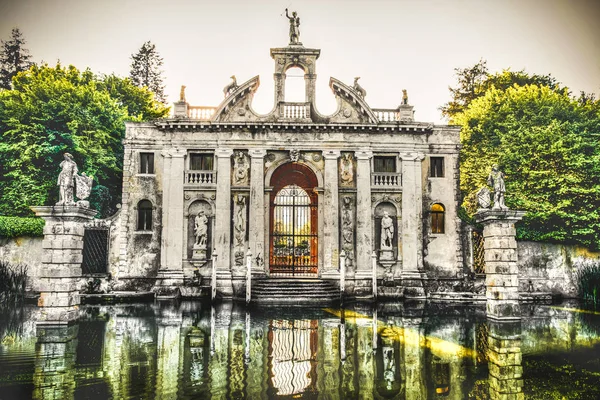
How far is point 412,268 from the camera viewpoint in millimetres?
21594

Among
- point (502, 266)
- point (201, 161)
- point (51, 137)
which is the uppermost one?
point (51, 137)

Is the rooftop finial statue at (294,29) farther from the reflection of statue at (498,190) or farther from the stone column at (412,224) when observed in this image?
the reflection of statue at (498,190)

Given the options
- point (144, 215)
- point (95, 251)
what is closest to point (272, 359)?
point (144, 215)

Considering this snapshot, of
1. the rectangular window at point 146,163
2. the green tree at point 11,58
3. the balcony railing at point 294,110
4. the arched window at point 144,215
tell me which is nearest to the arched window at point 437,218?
the balcony railing at point 294,110

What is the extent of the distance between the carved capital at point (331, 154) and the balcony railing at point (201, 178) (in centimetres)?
593

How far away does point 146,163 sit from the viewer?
22422 mm

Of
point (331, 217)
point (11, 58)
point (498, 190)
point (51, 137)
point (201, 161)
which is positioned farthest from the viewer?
point (11, 58)

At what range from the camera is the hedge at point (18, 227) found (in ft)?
69.9

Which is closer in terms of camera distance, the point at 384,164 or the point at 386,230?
the point at 386,230

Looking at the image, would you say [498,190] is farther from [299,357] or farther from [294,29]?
[294,29]

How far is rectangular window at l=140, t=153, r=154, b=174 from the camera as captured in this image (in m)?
22.4

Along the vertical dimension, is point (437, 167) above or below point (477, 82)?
below

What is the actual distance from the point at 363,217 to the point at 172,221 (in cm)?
994

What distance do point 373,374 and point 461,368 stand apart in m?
1.89
